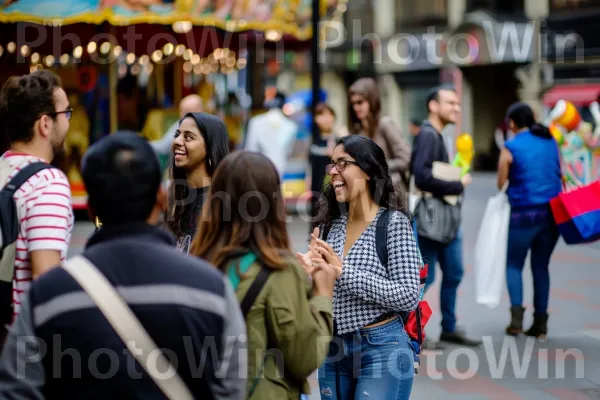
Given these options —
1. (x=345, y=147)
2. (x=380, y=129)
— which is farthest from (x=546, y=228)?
(x=345, y=147)

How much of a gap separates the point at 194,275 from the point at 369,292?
5.51 ft

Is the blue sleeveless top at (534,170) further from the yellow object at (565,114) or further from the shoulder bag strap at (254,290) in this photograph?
the shoulder bag strap at (254,290)

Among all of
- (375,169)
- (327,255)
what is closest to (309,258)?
(327,255)

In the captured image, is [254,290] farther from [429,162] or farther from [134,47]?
[134,47]

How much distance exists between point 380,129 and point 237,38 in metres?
10.5

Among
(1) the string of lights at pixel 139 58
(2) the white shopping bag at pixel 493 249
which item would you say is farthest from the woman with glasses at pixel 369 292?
(1) the string of lights at pixel 139 58

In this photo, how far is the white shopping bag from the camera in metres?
8.06

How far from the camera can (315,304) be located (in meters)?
3.12

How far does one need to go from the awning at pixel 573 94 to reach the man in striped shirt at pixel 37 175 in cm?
2627

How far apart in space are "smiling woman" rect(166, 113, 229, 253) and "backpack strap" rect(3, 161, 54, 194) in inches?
36.7

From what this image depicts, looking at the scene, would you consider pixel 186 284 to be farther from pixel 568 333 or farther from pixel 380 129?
pixel 568 333

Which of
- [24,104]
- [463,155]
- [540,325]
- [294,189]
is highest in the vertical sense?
[24,104]

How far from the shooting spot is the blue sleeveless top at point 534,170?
7.76 meters

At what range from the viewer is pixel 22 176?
355 cm
